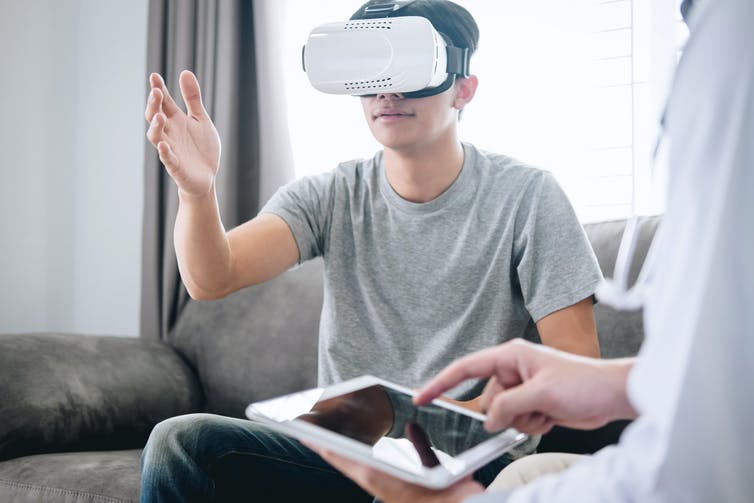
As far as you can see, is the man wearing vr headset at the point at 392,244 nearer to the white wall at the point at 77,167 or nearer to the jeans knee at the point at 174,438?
the jeans knee at the point at 174,438

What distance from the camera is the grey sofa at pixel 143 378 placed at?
1423 millimetres

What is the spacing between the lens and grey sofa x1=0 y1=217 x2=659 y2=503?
4.67ft

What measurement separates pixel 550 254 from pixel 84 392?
0.97m

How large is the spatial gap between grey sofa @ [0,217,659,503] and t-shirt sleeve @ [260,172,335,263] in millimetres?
405

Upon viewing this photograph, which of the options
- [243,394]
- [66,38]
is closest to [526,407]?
[243,394]

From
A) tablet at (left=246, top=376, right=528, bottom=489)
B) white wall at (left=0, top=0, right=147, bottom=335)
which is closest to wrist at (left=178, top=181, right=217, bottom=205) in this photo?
tablet at (left=246, top=376, right=528, bottom=489)

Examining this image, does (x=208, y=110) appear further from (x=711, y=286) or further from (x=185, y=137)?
(x=711, y=286)

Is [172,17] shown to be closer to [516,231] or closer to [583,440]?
[516,231]

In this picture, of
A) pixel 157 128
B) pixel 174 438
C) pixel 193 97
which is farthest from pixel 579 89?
pixel 174 438

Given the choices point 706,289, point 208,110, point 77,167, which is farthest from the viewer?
point 77,167

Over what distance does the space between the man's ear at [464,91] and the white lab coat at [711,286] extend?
99 centimetres

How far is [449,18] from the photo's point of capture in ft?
4.32

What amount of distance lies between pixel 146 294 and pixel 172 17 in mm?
795

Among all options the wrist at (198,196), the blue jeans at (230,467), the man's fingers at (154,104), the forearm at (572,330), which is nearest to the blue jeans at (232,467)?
the blue jeans at (230,467)
